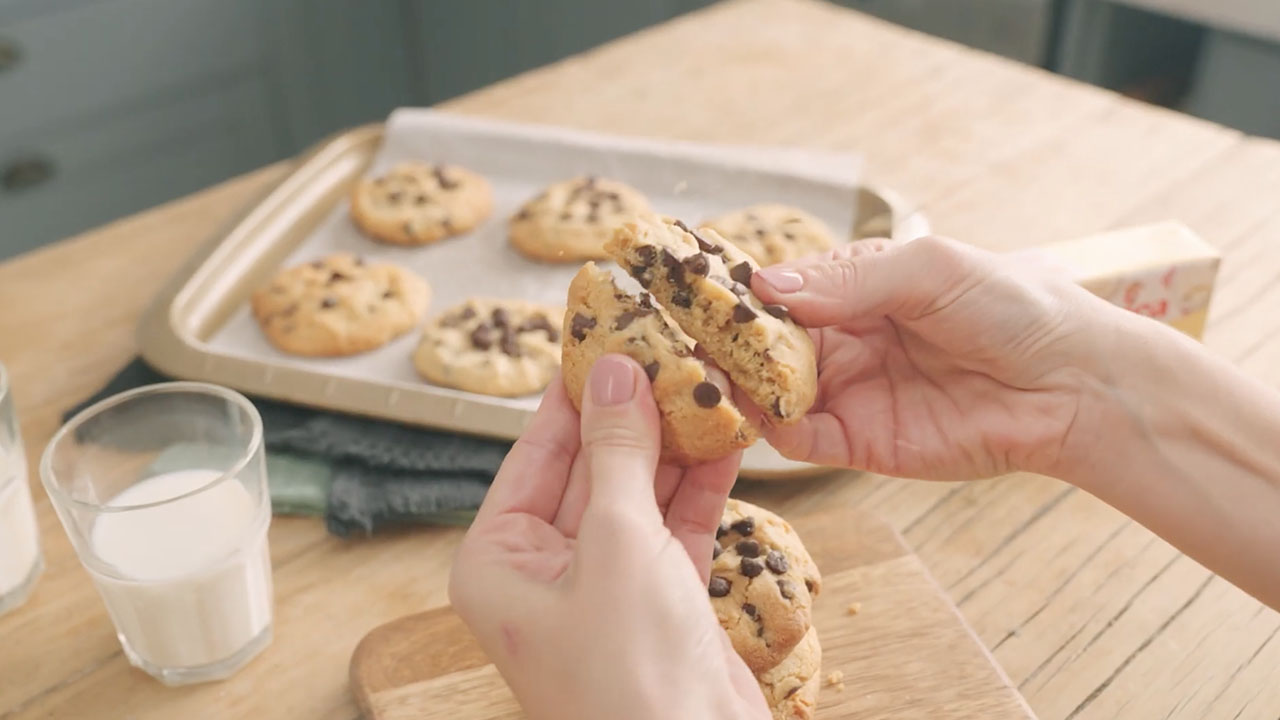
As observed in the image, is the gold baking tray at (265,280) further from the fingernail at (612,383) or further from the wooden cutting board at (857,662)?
the fingernail at (612,383)

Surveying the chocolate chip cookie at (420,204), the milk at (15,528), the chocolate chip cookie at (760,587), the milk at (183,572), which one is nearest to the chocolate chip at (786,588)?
the chocolate chip cookie at (760,587)

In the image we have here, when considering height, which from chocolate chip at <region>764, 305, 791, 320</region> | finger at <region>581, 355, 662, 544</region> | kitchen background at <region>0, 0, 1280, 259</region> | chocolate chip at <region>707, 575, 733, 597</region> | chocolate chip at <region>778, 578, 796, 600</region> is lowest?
kitchen background at <region>0, 0, 1280, 259</region>

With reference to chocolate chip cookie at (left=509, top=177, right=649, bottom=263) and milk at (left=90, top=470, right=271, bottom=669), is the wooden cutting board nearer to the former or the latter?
milk at (left=90, top=470, right=271, bottom=669)

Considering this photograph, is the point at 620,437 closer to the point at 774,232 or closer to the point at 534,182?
the point at 774,232

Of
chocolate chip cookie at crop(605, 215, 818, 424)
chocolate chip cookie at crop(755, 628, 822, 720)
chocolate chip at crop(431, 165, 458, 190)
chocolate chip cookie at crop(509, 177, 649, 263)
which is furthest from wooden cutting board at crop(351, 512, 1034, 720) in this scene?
chocolate chip at crop(431, 165, 458, 190)

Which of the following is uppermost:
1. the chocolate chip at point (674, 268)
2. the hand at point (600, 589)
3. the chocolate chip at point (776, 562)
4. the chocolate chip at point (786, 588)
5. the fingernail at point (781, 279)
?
the chocolate chip at point (674, 268)

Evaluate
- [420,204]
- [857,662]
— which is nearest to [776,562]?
[857,662]

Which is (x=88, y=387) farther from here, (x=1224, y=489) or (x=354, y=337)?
(x=1224, y=489)
